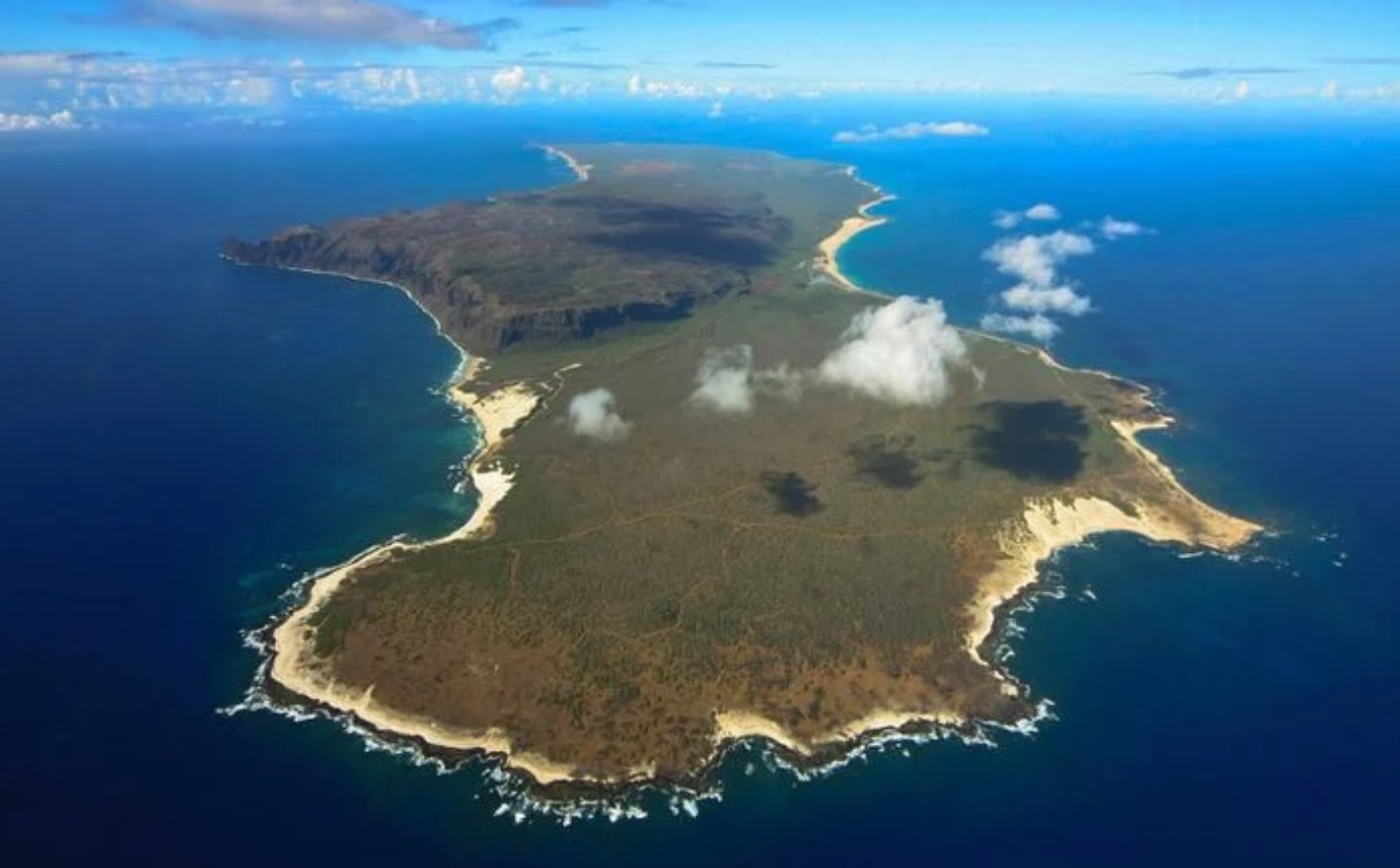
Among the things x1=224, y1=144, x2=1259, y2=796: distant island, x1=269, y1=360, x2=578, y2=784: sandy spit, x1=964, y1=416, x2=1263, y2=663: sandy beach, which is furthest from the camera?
x1=964, y1=416, x2=1263, y2=663: sandy beach

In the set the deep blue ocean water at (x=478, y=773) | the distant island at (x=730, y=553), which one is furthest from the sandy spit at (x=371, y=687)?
the deep blue ocean water at (x=478, y=773)

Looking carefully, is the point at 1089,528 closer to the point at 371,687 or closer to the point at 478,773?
the point at 478,773

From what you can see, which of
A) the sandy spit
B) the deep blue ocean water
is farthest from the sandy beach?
the sandy spit

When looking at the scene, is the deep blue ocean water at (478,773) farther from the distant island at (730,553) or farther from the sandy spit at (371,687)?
the distant island at (730,553)

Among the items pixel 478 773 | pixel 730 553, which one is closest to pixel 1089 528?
pixel 730 553

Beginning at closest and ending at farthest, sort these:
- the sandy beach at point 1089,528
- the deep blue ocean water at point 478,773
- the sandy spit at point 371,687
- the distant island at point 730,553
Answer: the deep blue ocean water at point 478,773 → the sandy spit at point 371,687 → the distant island at point 730,553 → the sandy beach at point 1089,528

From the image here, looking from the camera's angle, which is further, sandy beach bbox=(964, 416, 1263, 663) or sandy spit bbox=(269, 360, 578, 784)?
sandy beach bbox=(964, 416, 1263, 663)

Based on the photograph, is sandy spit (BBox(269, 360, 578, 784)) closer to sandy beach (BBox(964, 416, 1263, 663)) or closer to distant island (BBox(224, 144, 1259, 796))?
distant island (BBox(224, 144, 1259, 796))

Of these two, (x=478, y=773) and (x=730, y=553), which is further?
(x=730, y=553)

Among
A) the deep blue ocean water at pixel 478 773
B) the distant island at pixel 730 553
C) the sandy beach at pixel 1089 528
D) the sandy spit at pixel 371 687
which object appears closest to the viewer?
the deep blue ocean water at pixel 478 773
